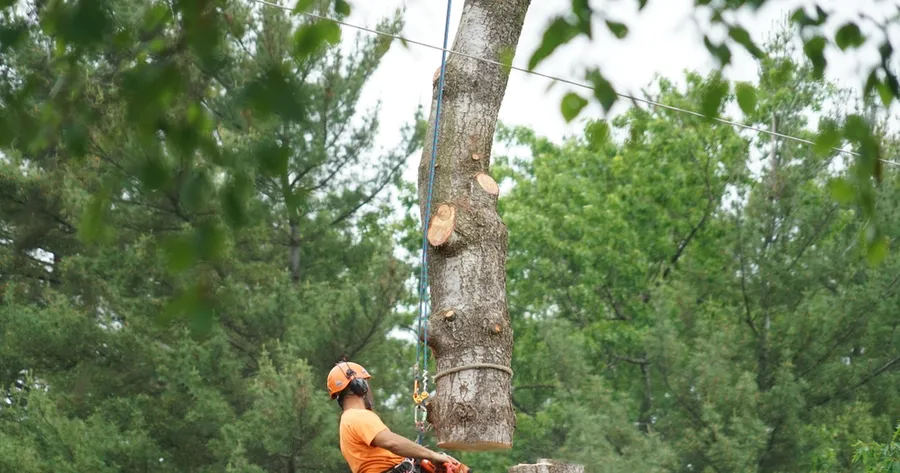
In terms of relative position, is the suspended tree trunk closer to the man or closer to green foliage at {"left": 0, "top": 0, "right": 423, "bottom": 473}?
the man

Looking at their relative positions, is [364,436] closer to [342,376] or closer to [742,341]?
[342,376]

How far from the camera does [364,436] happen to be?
5.89m

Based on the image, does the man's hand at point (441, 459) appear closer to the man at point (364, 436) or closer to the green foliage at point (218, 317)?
the man at point (364, 436)

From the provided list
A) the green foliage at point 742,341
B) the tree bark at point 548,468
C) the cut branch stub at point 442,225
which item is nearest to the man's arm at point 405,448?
the tree bark at point 548,468

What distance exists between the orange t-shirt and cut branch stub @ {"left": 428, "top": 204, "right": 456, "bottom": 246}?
2.69ft

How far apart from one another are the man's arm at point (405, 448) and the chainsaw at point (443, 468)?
0.02 meters

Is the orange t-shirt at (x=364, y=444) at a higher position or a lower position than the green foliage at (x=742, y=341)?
lower

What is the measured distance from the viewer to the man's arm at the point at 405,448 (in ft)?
18.3

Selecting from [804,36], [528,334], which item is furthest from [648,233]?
[804,36]

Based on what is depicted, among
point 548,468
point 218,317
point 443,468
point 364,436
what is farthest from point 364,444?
point 218,317

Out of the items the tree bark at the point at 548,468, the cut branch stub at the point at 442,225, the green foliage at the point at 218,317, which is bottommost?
the tree bark at the point at 548,468

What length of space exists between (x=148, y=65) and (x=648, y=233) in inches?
844

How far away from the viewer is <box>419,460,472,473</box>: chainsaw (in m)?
5.55

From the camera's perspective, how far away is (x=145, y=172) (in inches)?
103
